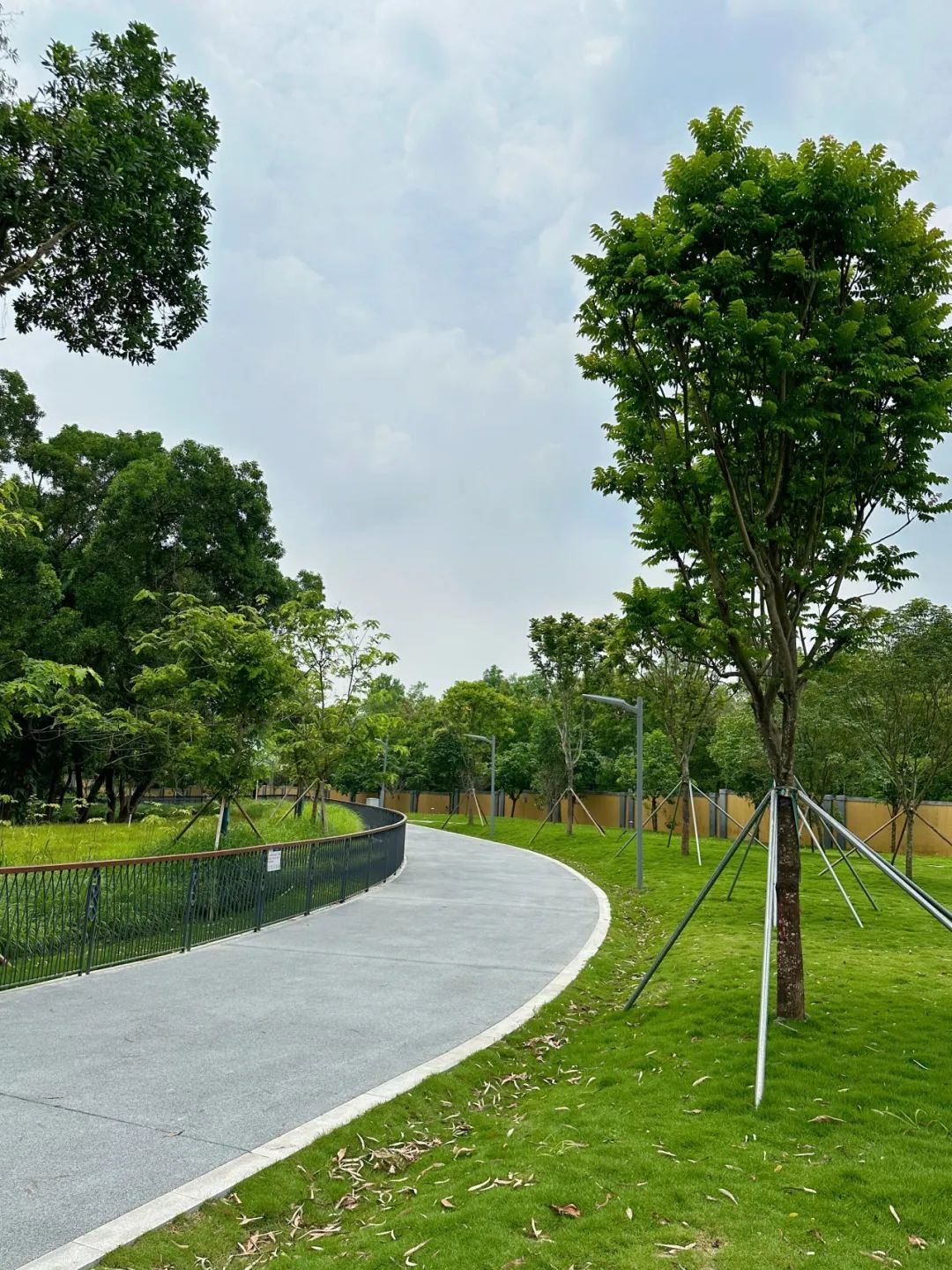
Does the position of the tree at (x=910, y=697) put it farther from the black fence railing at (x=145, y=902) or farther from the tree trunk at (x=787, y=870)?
the black fence railing at (x=145, y=902)

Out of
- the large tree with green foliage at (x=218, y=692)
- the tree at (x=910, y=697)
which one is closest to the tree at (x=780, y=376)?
the large tree with green foliage at (x=218, y=692)

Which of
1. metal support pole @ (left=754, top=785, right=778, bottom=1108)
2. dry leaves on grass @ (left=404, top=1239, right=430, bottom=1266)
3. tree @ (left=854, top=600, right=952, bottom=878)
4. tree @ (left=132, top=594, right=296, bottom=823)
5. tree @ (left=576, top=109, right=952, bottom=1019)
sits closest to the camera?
dry leaves on grass @ (left=404, top=1239, right=430, bottom=1266)

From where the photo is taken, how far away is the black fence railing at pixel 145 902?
27.6ft

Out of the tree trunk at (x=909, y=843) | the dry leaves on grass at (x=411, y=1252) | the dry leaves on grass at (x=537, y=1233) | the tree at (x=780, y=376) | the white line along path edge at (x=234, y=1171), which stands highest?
the tree at (x=780, y=376)

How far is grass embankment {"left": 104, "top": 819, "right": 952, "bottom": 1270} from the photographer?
12.0ft

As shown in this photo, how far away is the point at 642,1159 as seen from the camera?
4480 millimetres

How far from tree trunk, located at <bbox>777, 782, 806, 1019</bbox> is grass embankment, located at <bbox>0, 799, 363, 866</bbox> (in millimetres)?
8405

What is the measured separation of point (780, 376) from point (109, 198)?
8128 mm

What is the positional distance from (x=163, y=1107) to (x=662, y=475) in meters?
6.24

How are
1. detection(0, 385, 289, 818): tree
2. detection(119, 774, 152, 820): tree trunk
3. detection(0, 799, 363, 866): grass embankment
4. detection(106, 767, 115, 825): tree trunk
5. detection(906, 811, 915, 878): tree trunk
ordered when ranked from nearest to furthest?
detection(0, 799, 363, 866): grass embankment
detection(906, 811, 915, 878): tree trunk
detection(0, 385, 289, 818): tree
detection(119, 774, 152, 820): tree trunk
detection(106, 767, 115, 825): tree trunk

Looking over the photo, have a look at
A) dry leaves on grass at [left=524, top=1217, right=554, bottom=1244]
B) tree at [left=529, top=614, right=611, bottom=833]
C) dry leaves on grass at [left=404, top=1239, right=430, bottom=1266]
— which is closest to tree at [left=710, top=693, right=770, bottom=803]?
tree at [left=529, top=614, right=611, bottom=833]

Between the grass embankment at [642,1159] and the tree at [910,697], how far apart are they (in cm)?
1150

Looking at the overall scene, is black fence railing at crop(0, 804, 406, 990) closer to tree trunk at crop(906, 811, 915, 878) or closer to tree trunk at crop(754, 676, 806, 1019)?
tree trunk at crop(754, 676, 806, 1019)

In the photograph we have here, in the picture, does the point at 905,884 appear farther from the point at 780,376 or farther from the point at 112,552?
the point at 112,552
